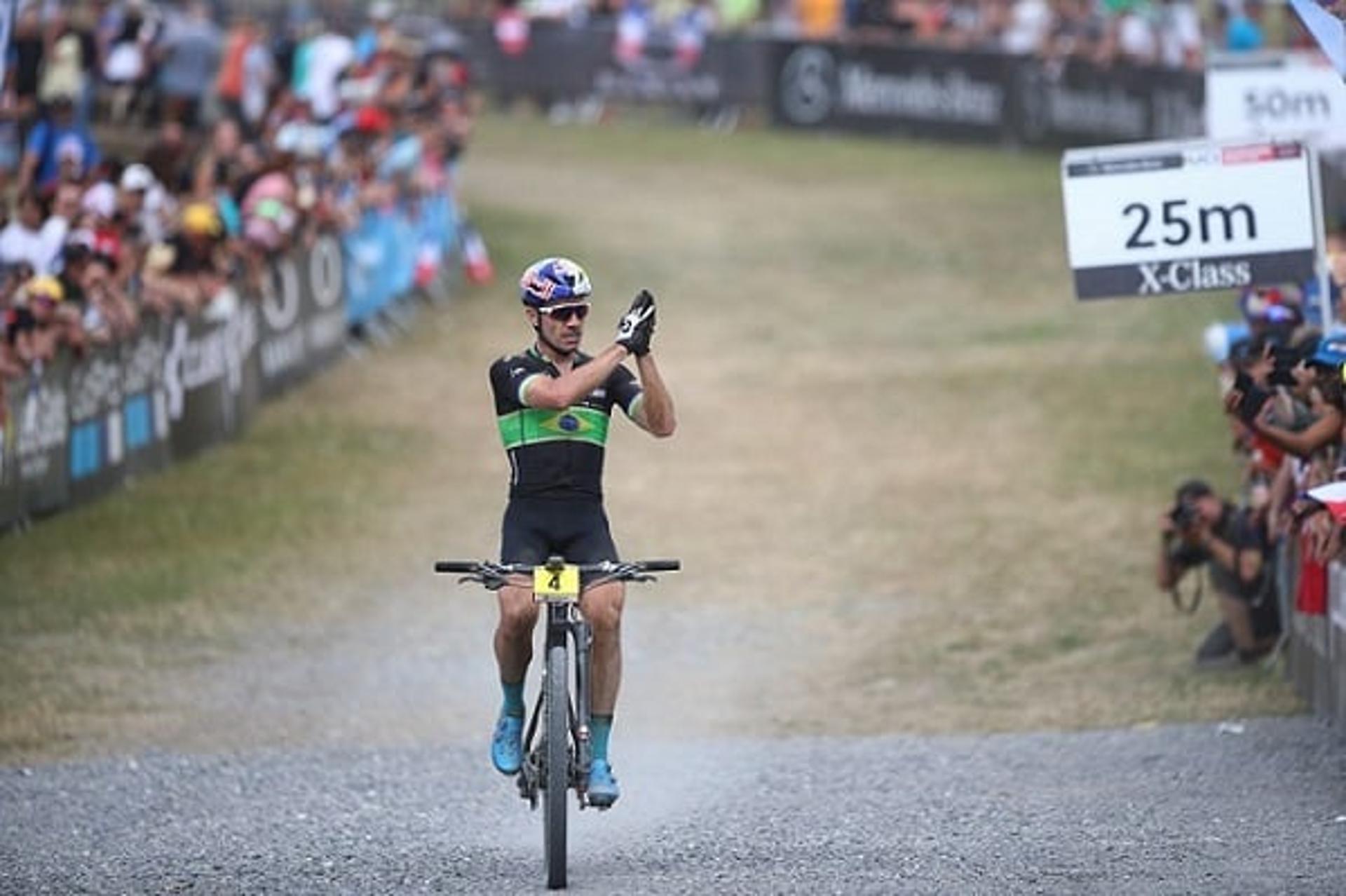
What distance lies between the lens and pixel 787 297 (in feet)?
102

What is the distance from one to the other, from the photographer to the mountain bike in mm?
5635

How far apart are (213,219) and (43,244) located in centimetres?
274

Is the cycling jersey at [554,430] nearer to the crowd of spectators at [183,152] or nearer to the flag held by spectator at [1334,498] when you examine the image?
the flag held by spectator at [1334,498]

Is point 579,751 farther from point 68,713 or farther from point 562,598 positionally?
point 68,713

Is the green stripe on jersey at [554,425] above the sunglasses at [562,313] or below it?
below

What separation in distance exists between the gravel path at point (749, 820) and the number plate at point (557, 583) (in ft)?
3.57

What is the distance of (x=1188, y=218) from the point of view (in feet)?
46.6

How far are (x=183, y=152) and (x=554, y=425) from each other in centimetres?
1424

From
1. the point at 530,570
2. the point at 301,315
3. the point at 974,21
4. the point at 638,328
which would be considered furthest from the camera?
the point at 974,21

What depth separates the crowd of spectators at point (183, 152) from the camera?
19.8 meters

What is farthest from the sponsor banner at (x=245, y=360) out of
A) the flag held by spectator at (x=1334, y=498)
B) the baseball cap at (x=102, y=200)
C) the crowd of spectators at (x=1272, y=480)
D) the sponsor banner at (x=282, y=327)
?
the flag held by spectator at (x=1334, y=498)

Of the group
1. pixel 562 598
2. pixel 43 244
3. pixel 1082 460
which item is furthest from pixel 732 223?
pixel 562 598

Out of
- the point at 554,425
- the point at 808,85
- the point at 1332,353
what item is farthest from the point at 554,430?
the point at 808,85

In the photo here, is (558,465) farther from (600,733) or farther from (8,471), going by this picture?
(8,471)
